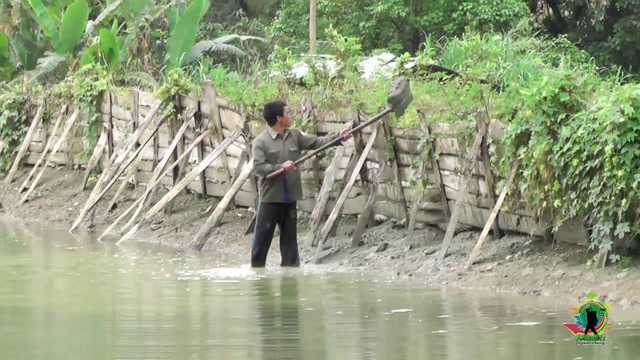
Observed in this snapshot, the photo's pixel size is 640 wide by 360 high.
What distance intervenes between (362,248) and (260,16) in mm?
20874

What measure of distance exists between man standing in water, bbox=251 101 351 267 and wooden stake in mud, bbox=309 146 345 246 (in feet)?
2.89

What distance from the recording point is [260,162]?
14.1m

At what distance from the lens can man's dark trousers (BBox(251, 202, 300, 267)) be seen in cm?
1429

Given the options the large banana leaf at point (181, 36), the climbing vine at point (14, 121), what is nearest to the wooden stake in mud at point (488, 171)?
the large banana leaf at point (181, 36)

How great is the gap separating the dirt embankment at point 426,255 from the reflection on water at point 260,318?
46 cm

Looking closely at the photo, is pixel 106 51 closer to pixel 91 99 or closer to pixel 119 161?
pixel 91 99

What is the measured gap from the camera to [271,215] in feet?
46.9

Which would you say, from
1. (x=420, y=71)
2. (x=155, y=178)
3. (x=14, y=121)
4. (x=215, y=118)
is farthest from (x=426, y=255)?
(x=14, y=121)

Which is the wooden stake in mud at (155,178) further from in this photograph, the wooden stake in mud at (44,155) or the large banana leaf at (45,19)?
the large banana leaf at (45,19)

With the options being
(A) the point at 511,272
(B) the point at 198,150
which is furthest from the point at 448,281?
(B) the point at 198,150

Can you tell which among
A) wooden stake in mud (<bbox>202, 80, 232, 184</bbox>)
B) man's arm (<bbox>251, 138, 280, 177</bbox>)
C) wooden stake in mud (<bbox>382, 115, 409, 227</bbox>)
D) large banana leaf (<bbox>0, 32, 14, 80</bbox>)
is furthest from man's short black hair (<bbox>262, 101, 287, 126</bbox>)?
large banana leaf (<bbox>0, 32, 14, 80</bbox>)

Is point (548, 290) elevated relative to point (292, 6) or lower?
lower

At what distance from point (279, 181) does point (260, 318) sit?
10.9ft

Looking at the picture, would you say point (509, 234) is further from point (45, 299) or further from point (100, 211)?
point (100, 211)
